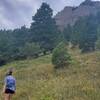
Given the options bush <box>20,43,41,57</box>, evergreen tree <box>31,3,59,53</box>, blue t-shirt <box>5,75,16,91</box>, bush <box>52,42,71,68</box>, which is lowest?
blue t-shirt <box>5,75,16,91</box>

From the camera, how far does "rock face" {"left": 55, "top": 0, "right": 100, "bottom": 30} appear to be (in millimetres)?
Result: 111938

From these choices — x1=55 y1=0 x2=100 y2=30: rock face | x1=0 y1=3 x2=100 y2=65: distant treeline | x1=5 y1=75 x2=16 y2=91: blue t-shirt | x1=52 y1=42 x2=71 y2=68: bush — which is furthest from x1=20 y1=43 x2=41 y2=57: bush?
x1=55 y1=0 x2=100 y2=30: rock face

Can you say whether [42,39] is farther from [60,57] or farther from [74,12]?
[74,12]

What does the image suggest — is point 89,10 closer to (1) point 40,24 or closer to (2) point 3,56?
(1) point 40,24

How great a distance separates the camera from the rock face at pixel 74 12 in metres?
112

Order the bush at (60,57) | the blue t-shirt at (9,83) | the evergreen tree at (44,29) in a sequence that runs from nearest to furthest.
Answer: the blue t-shirt at (9,83), the bush at (60,57), the evergreen tree at (44,29)

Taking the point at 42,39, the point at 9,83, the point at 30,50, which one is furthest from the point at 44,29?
the point at 9,83

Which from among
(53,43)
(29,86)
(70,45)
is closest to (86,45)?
(53,43)

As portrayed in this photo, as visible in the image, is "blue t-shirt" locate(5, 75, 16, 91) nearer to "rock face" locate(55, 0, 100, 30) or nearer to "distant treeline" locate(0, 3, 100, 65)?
"distant treeline" locate(0, 3, 100, 65)

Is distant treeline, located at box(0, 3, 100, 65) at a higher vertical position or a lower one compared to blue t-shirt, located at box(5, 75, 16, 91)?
higher

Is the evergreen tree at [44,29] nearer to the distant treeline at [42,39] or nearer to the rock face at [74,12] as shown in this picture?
the distant treeline at [42,39]

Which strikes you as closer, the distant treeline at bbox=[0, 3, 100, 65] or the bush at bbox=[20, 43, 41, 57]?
the bush at bbox=[20, 43, 41, 57]

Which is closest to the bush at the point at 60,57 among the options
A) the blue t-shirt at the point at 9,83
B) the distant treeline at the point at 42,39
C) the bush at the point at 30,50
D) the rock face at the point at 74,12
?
the distant treeline at the point at 42,39

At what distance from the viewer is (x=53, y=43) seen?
58.2 meters
